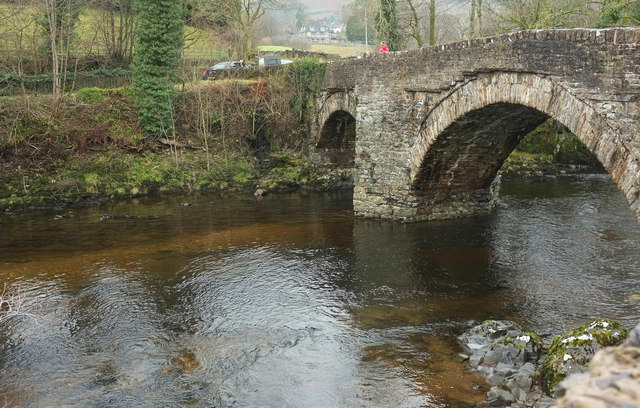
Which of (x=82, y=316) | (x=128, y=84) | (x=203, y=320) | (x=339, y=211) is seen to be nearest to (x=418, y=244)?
(x=339, y=211)

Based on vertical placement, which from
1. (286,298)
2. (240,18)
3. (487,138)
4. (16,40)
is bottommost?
(286,298)

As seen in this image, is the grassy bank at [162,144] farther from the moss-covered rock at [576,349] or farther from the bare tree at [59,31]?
the moss-covered rock at [576,349]

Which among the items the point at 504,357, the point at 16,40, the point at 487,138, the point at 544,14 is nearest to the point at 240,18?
the point at 16,40

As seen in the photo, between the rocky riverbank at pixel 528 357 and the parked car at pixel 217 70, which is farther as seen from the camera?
the parked car at pixel 217 70

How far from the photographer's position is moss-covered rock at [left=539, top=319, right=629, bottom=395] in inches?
278

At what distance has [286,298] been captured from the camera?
11.6 m

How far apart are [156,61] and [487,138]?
52.2 feet

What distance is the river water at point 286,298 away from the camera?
811 cm

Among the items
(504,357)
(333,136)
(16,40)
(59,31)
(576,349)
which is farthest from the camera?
(59,31)

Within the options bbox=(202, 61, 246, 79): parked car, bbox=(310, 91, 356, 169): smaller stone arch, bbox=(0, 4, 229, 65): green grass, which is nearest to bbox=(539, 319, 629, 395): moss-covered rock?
bbox=(310, 91, 356, 169): smaller stone arch

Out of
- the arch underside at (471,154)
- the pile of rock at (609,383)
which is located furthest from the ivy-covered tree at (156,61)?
the pile of rock at (609,383)

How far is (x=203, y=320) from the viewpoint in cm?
1052

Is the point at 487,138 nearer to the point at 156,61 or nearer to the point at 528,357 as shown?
the point at 528,357

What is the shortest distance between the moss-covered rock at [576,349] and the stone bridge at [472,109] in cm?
201
